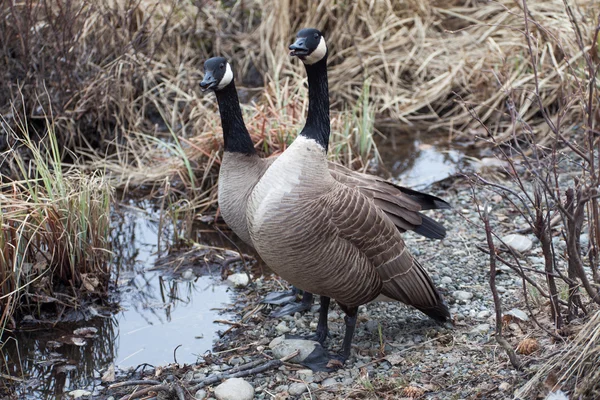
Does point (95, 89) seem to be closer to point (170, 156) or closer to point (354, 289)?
point (170, 156)

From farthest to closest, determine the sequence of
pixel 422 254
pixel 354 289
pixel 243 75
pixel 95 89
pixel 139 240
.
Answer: pixel 243 75 < pixel 95 89 < pixel 139 240 < pixel 422 254 < pixel 354 289

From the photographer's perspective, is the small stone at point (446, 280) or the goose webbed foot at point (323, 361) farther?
the small stone at point (446, 280)

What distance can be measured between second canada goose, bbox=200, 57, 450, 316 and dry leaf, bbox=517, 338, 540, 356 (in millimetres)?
1076

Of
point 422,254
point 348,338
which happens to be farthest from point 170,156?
point 348,338

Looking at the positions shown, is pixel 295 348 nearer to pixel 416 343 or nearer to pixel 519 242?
pixel 416 343

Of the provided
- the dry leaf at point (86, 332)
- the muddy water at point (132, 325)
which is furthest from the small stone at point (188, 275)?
the dry leaf at point (86, 332)

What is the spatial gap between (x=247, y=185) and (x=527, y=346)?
6.66 feet

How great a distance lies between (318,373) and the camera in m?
3.99

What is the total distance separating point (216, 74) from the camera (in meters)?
4.93

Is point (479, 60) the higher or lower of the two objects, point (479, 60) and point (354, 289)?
the higher

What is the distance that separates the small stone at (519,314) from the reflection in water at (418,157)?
2731mm

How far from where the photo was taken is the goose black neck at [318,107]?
3943 mm

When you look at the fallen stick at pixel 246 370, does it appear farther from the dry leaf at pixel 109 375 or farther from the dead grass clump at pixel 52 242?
the dead grass clump at pixel 52 242

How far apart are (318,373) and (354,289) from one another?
20.5 inches
